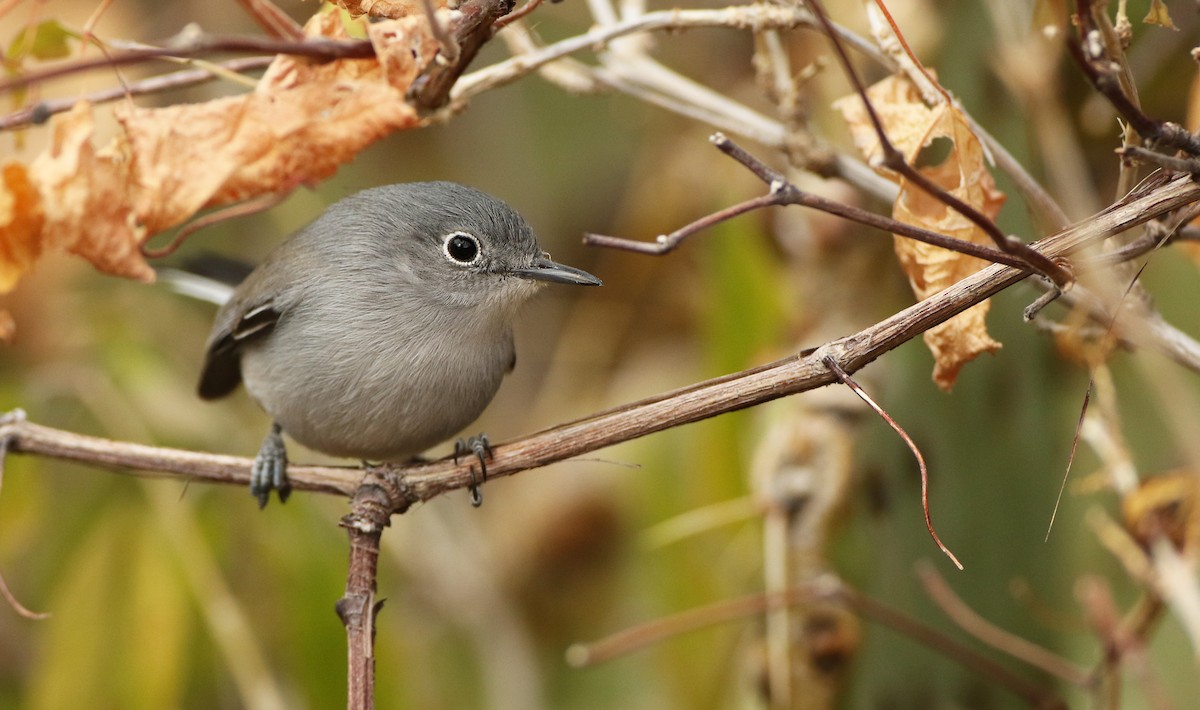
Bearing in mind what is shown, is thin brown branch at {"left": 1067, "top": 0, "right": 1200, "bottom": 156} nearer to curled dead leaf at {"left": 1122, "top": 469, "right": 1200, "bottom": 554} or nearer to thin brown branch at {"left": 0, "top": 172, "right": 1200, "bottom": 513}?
thin brown branch at {"left": 0, "top": 172, "right": 1200, "bottom": 513}

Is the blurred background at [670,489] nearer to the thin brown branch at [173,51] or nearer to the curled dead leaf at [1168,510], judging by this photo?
the curled dead leaf at [1168,510]

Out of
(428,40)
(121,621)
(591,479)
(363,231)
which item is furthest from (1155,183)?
(591,479)

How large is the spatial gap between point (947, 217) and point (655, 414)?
1.88ft

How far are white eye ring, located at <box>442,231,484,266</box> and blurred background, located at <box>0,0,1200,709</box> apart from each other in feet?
0.98

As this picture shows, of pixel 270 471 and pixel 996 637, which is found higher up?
pixel 270 471

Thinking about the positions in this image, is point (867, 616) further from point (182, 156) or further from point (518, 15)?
point (182, 156)

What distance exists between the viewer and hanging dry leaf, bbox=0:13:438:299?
75.4 inches

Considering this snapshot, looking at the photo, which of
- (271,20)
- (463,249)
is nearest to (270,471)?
(463,249)

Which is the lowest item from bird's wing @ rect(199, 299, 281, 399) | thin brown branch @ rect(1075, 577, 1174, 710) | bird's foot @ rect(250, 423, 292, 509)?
thin brown branch @ rect(1075, 577, 1174, 710)

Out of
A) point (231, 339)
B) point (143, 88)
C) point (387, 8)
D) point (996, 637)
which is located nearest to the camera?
point (387, 8)

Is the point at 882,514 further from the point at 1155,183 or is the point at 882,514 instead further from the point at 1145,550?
the point at 1155,183

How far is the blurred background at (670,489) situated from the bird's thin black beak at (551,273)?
0.27 m

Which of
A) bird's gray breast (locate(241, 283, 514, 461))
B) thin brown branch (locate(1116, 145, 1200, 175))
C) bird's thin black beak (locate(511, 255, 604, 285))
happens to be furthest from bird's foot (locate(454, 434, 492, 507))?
thin brown branch (locate(1116, 145, 1200, 175))

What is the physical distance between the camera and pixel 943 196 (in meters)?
1.36
